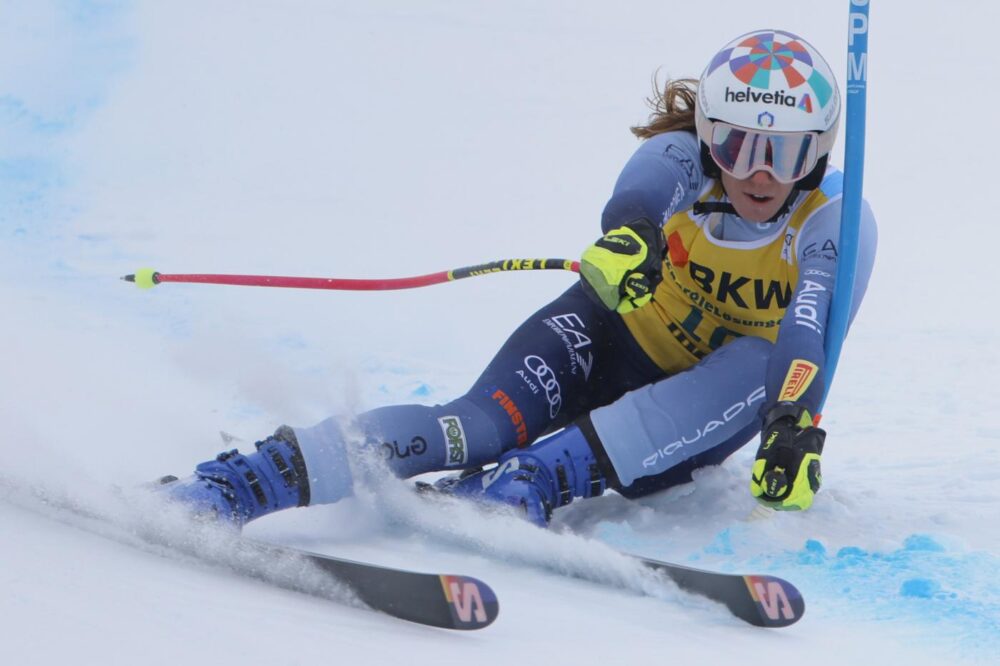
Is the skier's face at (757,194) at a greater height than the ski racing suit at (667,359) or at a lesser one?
greater

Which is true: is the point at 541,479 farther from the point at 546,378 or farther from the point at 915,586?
the point at 915,586

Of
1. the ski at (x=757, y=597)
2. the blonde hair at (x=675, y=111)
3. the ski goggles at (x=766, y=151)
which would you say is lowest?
the ski at (x=757, y=597)

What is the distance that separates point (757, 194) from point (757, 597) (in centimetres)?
106

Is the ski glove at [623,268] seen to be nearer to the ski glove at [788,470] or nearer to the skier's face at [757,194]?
the skier's face at [757,194]

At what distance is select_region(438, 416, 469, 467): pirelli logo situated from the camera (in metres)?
2.96

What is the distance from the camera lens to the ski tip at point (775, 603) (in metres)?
2.33

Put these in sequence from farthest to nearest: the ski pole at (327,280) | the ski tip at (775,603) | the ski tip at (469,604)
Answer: the ski pole at (327,280), the ski tip at (775,603), the ski tip at (469,604)

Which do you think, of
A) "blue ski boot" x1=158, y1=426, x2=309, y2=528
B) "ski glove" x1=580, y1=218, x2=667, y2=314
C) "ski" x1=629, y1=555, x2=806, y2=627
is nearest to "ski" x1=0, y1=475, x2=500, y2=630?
"blue ski boot" x1=158, y1=426, x2=309, y2=528

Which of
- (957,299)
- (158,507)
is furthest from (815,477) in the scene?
(957,299)

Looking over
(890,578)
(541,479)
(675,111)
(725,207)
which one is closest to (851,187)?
(725,207)

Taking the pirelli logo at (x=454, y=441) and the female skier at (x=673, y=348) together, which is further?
the pirelli logo at (x=454, y=441)

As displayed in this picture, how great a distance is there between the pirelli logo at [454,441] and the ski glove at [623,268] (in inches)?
18.3

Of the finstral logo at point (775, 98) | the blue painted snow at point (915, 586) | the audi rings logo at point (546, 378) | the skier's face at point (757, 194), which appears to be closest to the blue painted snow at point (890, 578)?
the blue painted snow at point (915, 586)

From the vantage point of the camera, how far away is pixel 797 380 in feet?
8.91
